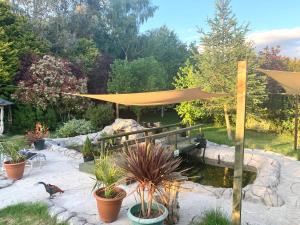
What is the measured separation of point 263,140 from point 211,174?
11.9ft

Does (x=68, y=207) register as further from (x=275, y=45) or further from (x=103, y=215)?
(x=275, y=45)

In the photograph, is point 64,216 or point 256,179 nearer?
point 64,216

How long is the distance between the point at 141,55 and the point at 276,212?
17.9 m

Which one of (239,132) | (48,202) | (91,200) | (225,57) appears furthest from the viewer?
(225,57)

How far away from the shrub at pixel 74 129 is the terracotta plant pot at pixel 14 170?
4.71 m

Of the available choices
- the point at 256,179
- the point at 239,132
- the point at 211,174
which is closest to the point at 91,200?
the point at 239,132

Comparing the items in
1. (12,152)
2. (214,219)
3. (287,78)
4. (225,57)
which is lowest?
(214,219)

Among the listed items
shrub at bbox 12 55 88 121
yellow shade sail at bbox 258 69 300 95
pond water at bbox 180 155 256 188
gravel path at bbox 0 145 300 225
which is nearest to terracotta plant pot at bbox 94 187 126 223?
gravel path at bbox 0 145 300 225

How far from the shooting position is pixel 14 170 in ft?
19.6

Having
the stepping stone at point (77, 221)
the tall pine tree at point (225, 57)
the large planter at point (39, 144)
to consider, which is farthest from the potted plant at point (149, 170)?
the tall pine tree at point (225, 57)

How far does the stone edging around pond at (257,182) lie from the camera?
4883 mm

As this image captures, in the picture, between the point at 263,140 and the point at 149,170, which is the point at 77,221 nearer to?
the point at 149,170

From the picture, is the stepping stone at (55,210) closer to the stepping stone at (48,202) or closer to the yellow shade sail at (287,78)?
the stepping stone at (48,202)

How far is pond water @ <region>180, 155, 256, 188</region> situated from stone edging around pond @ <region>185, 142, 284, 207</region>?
261 millimetres
